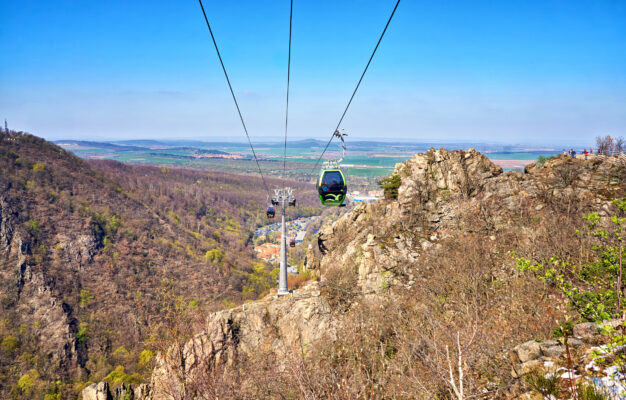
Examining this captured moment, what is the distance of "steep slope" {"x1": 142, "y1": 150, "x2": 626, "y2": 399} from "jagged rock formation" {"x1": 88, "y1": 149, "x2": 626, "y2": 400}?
2.5 inches

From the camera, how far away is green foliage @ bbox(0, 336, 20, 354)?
62.2 metres

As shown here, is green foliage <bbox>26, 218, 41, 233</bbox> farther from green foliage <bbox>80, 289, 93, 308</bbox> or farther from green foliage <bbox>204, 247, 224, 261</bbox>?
green foliage <bbox>204, 247, 224, 261</bbox>

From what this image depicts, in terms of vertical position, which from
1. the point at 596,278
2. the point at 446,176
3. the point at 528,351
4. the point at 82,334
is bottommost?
the point at 82,334

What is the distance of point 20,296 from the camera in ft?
250

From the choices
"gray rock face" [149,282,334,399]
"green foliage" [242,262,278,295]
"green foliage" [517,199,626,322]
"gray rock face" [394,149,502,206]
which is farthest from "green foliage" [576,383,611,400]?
"green foliage" [242,262,278,295]

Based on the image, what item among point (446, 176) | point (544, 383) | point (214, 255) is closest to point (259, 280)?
point (214, 255)

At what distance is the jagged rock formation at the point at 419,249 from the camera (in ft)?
57.0

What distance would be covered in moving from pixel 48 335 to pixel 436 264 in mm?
87229

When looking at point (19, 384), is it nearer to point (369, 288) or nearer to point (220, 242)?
point (369, 288)

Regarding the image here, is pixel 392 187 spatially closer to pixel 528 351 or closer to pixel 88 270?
pixel 528 351

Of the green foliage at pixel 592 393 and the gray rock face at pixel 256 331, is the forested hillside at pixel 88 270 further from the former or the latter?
the green foliage at pixel 592 393

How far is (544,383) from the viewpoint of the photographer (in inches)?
224

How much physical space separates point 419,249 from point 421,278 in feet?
8.22

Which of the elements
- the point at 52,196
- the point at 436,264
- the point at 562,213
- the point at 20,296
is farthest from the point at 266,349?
the point at 52,196
